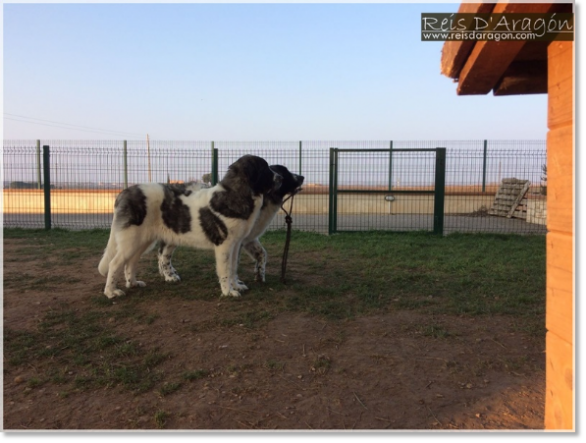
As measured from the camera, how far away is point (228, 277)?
5535mm

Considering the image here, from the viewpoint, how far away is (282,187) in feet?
20.5

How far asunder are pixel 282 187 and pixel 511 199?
1404 cm

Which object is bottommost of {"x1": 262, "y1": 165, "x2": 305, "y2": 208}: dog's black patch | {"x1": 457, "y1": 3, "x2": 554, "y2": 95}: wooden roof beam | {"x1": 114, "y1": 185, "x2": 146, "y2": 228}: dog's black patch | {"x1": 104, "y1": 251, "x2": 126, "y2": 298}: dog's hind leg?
{"x1": 104, "y1": 251, "x2": 126, "y2": 298}: dog's hind leg

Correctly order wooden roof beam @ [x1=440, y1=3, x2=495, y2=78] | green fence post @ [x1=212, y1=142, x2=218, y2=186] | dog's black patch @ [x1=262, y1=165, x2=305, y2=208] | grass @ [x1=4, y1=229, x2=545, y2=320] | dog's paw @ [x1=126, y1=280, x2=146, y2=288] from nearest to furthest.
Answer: wooden roof beam @ [x1=440, y1=3, x2=495, y2=78], grass @ [x1=4, y1=229, x2=545, y2=320], dog's paw @ [x1=126, y1=280, x2=146, y2=288], dog's black patch @ [x1=262, y1=165, x2=305, y2=208], green fence post @ [x1=212, y1=142, x2=218, y2=186]

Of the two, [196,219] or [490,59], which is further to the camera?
[196,219]

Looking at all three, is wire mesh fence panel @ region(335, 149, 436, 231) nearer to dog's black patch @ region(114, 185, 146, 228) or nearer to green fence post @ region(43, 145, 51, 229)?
dog's black patch @ region(114, 185, 146, 228)

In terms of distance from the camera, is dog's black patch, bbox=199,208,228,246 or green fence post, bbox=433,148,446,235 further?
green fence post, bbox=433,148,446,235

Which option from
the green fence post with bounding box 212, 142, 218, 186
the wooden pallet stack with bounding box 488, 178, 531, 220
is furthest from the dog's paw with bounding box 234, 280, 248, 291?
the wooden pallet stack with bounding box 488, 178, 531, 220

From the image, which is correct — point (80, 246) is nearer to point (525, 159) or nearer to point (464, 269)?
point (464, 269)

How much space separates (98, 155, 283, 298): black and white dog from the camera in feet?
17.9

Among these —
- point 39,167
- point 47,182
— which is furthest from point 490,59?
point 39,167

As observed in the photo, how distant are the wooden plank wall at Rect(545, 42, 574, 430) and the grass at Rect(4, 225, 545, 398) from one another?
1.83 m

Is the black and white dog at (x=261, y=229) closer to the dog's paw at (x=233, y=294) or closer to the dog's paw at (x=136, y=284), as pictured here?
the dog's paw at (x=136, y=284)

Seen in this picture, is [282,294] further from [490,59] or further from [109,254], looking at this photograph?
[490,59]
